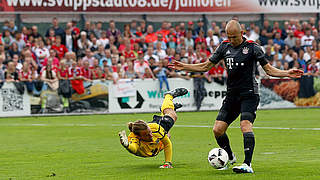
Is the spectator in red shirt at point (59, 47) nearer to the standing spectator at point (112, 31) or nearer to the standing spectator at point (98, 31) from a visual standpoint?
the standing spectator at point (98, 31)

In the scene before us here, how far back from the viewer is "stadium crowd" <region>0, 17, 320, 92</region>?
26.3 meters

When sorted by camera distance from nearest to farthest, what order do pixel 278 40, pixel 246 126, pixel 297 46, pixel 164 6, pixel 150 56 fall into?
pixel 246 126 → pixel 150 56 → pixel 297 46 → pixel 278 40 → pixel 164 6

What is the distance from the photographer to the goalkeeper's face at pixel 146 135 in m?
10.4

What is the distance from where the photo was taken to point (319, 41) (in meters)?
31.9

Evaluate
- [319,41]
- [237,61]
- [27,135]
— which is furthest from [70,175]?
[319,41]

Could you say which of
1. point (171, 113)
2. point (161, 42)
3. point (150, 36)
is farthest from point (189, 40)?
point (171, 113)

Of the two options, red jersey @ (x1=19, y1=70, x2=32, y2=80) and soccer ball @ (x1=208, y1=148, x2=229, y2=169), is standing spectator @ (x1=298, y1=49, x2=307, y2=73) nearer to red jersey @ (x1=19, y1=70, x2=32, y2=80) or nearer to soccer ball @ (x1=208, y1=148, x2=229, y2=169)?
red jersey @ (x1=19, y1=70, x2=32, y2=80)

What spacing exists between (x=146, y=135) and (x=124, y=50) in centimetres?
1793

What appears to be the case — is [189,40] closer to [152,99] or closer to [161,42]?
[161,42]

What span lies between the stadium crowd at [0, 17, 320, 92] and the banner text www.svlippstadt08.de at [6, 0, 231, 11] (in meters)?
0.92

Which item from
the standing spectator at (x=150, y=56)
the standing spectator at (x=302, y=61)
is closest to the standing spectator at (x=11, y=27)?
the standing spectator at (x=150, y=56)

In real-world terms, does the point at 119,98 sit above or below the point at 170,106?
below

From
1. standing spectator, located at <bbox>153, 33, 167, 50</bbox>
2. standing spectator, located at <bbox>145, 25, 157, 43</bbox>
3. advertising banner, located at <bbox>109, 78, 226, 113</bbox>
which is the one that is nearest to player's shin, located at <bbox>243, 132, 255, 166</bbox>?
advertising banner, located at <bbox>109, 78, 226, 113</bbox>

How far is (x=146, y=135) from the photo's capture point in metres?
10.5
